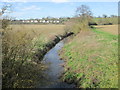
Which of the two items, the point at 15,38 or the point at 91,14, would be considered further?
the point at 91,14

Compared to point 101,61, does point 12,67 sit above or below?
above

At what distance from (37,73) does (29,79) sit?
4.29 ft

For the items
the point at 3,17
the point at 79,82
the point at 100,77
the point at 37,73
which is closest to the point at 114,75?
the point at 100,77

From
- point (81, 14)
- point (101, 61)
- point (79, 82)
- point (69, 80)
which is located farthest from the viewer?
point (81, 14)

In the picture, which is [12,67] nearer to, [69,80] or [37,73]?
[37,73]

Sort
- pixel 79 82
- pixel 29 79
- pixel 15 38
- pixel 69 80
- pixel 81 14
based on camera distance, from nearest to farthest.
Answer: pixel 15 38
pixel 29 79
pixel 79 82
pixel 69 80
pixel 81 14

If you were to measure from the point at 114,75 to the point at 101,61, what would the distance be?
11.8 ft

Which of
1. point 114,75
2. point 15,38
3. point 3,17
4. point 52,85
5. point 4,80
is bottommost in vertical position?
point 52,85

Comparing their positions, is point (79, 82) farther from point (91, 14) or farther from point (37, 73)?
point (91, 14)

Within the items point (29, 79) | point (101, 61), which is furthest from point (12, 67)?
point (101, 61)

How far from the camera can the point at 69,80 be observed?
12.9m

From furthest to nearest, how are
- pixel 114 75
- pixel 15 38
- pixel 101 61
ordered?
1. pixel 101 61
2. pixel 114 75
3. pixel 15 38

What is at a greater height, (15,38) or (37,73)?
(15,38)

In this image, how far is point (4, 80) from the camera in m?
8.60
